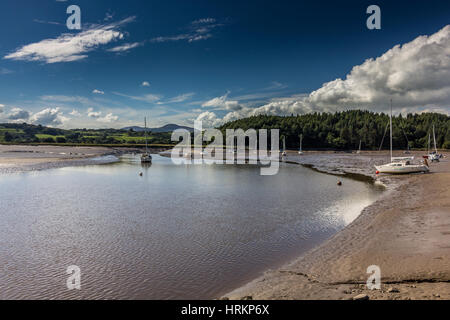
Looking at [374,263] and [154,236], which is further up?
[374,263]

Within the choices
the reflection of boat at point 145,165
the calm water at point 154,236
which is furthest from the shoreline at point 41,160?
the calm water at point 154,236

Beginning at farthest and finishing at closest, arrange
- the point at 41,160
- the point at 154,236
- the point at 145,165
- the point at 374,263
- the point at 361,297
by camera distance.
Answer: the point at 41,160, the point at 145,165, the point at 154,236, the point at 374,263, the point at 361,297

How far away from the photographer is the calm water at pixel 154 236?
10391 millimetres

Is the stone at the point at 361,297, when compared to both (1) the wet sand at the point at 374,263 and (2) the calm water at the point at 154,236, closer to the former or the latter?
(1) the wet sand at the point at 374,263

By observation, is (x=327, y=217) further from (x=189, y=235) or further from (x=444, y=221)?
(x=189, y=235)

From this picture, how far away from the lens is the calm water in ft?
34.1

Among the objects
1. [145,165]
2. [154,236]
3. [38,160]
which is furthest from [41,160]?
[154,236]

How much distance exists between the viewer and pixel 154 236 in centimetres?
1583

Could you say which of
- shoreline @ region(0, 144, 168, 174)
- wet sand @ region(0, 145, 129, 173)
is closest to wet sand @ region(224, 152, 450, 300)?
shoreline @ region(0, 144, 168, 174)

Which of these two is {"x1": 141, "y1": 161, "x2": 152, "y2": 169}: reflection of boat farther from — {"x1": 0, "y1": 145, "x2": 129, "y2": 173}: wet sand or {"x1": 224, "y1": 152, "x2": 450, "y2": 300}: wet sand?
{"x1": 224, "y1": 152, "x2": 450, "y2": 300}: wet sand

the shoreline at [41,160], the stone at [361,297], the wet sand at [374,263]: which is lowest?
the wet sand at [374,263]

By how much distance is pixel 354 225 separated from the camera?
17.0 meters

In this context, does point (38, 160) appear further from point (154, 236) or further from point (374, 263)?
point (374, 263)
